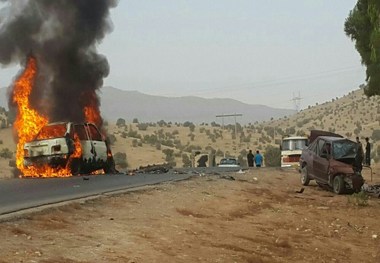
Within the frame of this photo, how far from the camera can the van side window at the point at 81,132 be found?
21656mm

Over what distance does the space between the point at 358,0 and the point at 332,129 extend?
209 ft

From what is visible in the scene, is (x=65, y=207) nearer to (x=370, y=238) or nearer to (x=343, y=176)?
(x=370, y=238)

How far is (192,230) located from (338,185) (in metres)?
9.90

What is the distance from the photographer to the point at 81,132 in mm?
21875

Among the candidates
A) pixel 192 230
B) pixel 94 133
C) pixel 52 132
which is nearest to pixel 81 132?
pixel 94 133

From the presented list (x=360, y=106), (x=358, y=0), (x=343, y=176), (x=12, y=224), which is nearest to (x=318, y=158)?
(x=343, y=176)

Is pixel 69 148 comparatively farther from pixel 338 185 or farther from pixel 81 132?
pixel 338 185

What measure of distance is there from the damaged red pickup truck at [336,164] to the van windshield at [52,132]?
30.0 ft

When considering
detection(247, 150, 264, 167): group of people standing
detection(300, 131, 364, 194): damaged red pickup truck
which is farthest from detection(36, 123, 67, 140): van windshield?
detection(247, 150, 264, 167): group of people standing

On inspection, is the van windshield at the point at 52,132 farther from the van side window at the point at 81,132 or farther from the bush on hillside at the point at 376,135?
the bush on hillside at the point at 376,135

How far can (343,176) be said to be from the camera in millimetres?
18516

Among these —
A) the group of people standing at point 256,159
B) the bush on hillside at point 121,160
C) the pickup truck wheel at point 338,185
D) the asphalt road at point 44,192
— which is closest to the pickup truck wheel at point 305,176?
the pickup truck wheel at point 338,185

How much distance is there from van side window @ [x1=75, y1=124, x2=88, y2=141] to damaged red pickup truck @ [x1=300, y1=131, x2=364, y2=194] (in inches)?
328

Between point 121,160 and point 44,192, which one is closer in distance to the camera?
point 44,192
